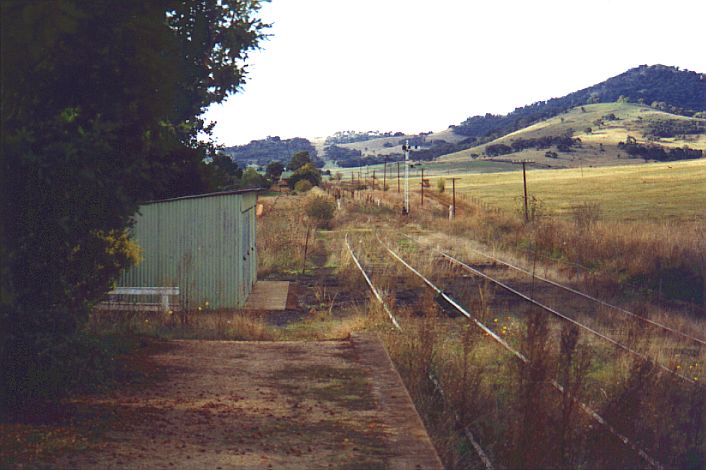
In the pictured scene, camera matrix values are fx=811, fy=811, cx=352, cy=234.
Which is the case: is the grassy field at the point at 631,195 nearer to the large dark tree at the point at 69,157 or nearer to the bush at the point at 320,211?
the bush at the point at 320,211

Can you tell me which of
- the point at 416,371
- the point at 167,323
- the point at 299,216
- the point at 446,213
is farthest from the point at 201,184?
the point at 446,213

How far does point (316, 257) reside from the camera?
1201 inches

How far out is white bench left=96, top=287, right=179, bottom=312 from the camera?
16.1 metres

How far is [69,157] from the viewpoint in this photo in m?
6.97

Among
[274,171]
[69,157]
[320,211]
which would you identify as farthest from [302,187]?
[69,157]

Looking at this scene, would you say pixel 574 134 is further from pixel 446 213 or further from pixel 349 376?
pixel 349 376

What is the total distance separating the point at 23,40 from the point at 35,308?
2.51 metres

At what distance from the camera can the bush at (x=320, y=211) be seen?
46.9m

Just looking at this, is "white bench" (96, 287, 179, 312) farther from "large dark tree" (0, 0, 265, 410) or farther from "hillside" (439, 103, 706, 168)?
"hillside" (439, 103, 706, 168)

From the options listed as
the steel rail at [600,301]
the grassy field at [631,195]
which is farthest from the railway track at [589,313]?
the grassy field at [631,195]

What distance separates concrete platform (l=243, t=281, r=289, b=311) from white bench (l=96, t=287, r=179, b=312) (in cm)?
214

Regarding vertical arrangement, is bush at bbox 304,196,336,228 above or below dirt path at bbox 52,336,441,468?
above

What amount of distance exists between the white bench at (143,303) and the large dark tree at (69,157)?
25.5 feet

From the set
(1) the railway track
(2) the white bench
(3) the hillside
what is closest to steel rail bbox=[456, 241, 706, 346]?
(1) the railway track
